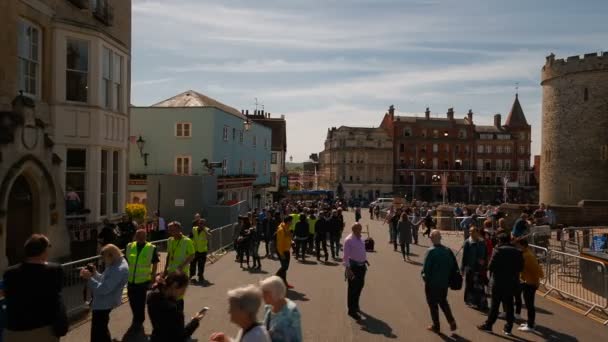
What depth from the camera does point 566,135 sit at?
1727 inches

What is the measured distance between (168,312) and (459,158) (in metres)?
91.7

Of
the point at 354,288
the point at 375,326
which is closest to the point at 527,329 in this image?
the point at 375,326

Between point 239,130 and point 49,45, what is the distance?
82.3ft

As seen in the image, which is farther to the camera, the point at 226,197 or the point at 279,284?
the point at 226,197

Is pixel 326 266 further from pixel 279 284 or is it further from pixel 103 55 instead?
pixel 279 284

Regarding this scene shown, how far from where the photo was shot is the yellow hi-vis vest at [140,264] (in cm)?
858

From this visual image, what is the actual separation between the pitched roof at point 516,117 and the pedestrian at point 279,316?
97.8 metres

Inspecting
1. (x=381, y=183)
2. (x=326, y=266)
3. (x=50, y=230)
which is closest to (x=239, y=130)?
(x=326, y=266)

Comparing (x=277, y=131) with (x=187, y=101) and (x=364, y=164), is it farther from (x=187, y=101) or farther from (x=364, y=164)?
(x=187, y=101)

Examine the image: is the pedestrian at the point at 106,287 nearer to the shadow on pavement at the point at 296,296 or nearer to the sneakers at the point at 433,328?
the shadow on pavement at the point at 296,296

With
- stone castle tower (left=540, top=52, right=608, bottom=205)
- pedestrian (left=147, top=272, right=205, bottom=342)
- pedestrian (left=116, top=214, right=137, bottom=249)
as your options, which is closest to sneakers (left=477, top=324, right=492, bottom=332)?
pedestrian (left=147, top=272, right=205, bottom=342)

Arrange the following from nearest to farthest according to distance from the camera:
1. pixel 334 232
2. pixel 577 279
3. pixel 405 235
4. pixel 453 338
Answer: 1. pixel 453 338
2. pixel 577 279
3. pixel 405 235
4. pixel 334 232

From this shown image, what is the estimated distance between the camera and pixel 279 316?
521cm

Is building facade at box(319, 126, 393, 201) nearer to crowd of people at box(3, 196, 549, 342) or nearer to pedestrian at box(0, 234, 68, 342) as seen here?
crowd of people at box(3, 196, 549, 342)
